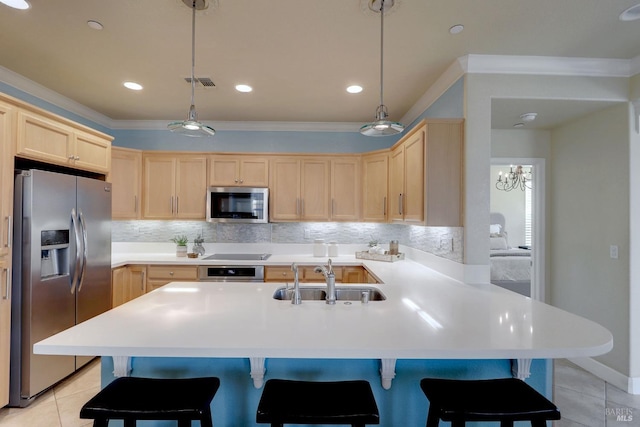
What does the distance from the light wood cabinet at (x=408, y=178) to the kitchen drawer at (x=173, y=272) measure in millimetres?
2352

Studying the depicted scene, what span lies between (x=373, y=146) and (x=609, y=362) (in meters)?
3.19

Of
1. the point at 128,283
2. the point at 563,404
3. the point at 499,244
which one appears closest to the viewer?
the point at 563,404

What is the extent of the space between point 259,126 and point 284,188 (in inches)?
36.8

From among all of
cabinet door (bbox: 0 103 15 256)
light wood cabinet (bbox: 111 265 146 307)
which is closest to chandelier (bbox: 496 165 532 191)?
light wood cabinet (bbox: 111 265 146 307)

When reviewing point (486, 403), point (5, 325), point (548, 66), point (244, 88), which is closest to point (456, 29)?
point (548, 66)

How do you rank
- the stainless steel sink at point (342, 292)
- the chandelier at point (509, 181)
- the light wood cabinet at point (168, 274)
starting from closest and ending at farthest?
the stainless steel sink at point (342, 292) → the light wood cabinet at point (168, 274) → the chandelier at point (509, 181)

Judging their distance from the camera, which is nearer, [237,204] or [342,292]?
[342,292]

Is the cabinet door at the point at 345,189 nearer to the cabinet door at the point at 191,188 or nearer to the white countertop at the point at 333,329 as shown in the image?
the cabinet door at the point at 191,188

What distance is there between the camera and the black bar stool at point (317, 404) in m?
1.12

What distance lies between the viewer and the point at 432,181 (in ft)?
8.15

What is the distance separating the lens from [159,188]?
3926 mm

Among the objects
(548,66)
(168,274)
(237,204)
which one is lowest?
(168,274)

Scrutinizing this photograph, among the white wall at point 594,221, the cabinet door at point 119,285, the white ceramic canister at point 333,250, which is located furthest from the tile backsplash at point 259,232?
the white wall at point 594,221

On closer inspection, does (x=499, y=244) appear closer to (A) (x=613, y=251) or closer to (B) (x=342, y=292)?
(A) (x=613, y=251)
